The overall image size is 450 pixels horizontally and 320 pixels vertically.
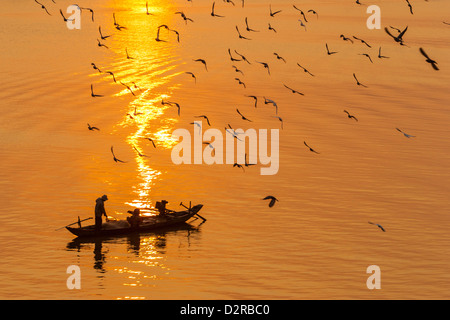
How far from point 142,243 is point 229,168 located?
70.4ft

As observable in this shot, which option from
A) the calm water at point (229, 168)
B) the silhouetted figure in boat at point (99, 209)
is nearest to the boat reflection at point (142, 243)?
the calm water at point (229, 168)

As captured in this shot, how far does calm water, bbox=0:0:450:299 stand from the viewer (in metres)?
50.1

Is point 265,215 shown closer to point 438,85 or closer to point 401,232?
point 401,232

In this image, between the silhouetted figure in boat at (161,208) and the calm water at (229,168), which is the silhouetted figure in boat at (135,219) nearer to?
the calm water at (229,168)

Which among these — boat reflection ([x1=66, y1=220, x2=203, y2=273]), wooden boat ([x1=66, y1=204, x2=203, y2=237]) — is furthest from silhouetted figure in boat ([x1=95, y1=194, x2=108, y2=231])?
boat reflection ([x1=66, y1=220, x2=203, y2=273])

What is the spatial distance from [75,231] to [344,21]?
362ft

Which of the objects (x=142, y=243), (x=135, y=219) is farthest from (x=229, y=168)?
(x=142, y=243)

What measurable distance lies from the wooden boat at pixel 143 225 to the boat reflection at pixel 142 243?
0.35m

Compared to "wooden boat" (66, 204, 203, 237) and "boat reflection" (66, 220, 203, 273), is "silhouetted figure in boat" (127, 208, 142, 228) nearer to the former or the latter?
"wooden boat" (66, 204, 203, 237)

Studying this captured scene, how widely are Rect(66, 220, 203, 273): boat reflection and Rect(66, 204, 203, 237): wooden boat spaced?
1.16ft

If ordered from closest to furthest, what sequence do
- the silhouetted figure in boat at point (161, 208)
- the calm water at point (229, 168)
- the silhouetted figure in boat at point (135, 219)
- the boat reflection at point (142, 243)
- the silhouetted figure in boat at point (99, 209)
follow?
the calm water at point (229, 168) → the boat reflection at point (142, 243) → the silhouetted figure in boat at point (99, 209) → the silhouetted figure in boat at point (135, 219) → the silhouetted figure in boat at point (161, 208)

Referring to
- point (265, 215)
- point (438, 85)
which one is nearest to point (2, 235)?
point (265, 215)

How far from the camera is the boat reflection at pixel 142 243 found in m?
53.5

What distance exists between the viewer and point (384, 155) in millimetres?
82625
